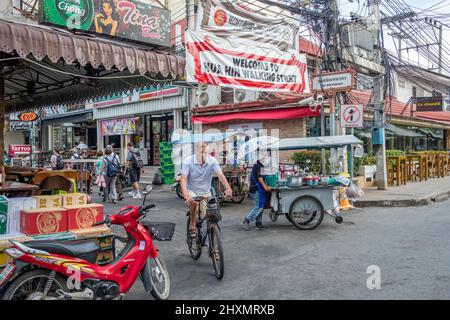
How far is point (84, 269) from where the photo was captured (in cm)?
409

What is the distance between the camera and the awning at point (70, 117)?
91.7 ft

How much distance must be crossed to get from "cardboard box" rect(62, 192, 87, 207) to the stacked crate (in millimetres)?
10429

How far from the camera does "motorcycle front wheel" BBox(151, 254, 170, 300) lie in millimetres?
4590

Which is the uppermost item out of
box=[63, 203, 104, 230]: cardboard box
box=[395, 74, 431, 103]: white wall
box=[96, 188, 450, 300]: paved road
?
box=[395, 74, 431, 103]: white wall

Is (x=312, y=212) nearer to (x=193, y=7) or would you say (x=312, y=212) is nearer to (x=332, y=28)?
(x=332, y=28)

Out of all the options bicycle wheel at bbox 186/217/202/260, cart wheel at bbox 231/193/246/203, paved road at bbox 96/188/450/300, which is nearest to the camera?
paved road at bbox 96/188/450/300

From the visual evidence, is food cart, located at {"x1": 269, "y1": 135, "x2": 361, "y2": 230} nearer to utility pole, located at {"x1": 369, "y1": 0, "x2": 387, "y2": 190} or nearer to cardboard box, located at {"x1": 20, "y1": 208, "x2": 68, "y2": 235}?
cardboard box, located at {"x1": 20, "y1": 208, "x2": 68, "y2": 235}

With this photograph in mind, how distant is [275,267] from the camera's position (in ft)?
19.2

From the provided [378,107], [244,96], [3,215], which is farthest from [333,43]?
[3,215]

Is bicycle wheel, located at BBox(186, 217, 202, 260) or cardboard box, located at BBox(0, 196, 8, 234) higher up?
cardboard box, located at BBox(0, 196, 8, 234)

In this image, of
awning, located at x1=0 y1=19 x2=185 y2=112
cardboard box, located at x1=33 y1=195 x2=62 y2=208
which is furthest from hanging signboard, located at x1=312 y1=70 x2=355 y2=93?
cardboard box, located at x1=33 y1=195 x2=62 y2=208

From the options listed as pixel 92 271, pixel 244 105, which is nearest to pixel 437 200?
pixel 244 105

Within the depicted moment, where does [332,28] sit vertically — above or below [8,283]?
above
